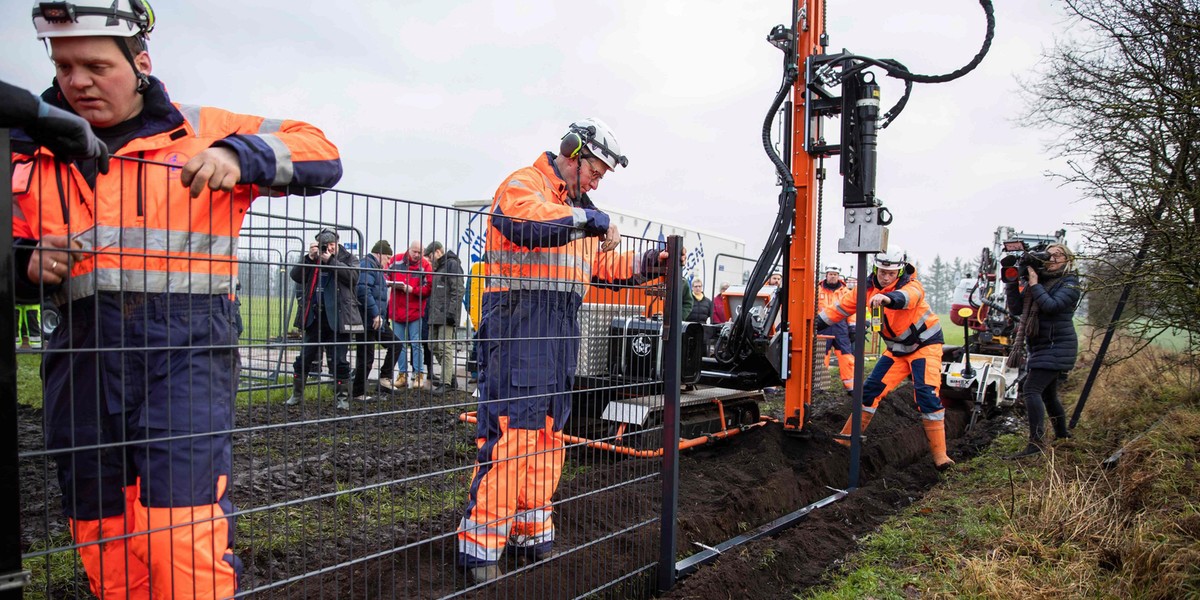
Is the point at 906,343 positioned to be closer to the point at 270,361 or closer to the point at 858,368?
the point at 858,368

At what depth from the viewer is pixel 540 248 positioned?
3.09 m

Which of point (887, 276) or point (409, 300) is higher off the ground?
point (887, 276)

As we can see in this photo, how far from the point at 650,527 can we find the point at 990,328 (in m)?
9.67

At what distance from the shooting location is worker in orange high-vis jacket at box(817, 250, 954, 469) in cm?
673

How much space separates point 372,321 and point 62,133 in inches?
38.0

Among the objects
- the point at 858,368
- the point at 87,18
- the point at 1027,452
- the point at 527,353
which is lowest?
the point at 1027,452

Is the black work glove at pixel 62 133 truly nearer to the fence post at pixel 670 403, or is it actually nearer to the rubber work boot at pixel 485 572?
the rubber work boot at pixel 485 572

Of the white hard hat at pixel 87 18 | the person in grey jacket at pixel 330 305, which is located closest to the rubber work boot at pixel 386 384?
the person in grey jacket at pixel 330 305

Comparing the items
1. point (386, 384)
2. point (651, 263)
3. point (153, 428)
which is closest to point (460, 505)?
point (651, 263)

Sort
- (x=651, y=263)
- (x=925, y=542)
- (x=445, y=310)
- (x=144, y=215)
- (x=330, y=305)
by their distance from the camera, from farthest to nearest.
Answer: (x=925, y=542)
(x=651, y=263)
(x=445, y=310)
(x=330, y=305)
(x=144, y=215)

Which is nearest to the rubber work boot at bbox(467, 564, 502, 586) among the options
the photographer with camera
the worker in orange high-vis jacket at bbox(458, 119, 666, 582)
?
the worker in orange high-vis jacket at bbox(458, 119, 666, 582)

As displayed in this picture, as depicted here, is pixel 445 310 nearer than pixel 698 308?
Yes

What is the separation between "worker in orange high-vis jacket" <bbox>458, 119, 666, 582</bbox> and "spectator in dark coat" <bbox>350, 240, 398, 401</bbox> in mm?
661

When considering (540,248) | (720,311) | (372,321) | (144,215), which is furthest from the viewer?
(720,311)
